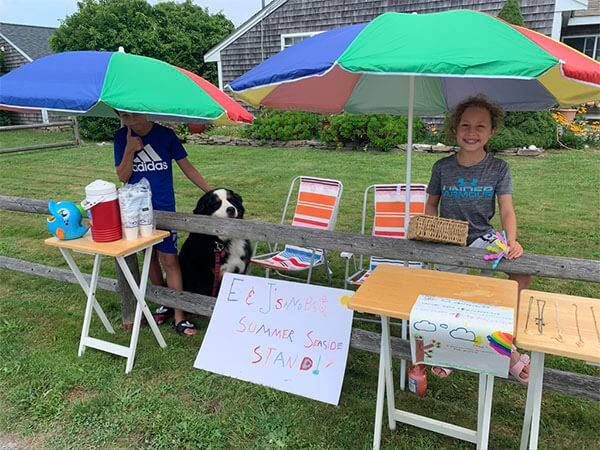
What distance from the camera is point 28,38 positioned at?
23312 mm

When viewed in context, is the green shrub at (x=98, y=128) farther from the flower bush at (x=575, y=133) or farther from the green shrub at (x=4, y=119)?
the flower bush at (x=575, y=133)

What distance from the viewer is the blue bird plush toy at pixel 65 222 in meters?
3.24

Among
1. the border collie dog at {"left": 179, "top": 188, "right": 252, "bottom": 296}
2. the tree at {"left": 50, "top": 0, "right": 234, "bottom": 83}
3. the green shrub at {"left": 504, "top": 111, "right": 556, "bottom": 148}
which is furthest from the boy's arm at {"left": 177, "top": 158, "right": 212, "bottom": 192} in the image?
the tree at {"left": 50, "top": 0, "right": 234, "bottom": 83}

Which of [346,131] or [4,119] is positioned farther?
[4,119]

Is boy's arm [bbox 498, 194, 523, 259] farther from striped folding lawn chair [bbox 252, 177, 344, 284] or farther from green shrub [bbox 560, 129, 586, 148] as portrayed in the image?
green shrub [bbox 560, 129, 586, 148]

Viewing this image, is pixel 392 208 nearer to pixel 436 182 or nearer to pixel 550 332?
pixel 436 182

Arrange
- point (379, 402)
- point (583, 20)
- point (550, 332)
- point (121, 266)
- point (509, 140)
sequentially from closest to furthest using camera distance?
point (550, 332)
point (379, 402)
point (121, 266)
point (509, 140)
point (583, 20)

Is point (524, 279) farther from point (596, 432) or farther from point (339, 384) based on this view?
point (339, 384)

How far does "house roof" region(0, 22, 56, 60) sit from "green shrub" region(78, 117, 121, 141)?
7.84 meters

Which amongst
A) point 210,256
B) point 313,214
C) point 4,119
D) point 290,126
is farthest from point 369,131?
point 4,119

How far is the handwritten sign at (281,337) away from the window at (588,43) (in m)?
16.1

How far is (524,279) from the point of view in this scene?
2.88 meters

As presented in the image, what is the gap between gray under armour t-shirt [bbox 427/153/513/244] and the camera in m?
3.06

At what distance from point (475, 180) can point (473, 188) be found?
54 millimetres
